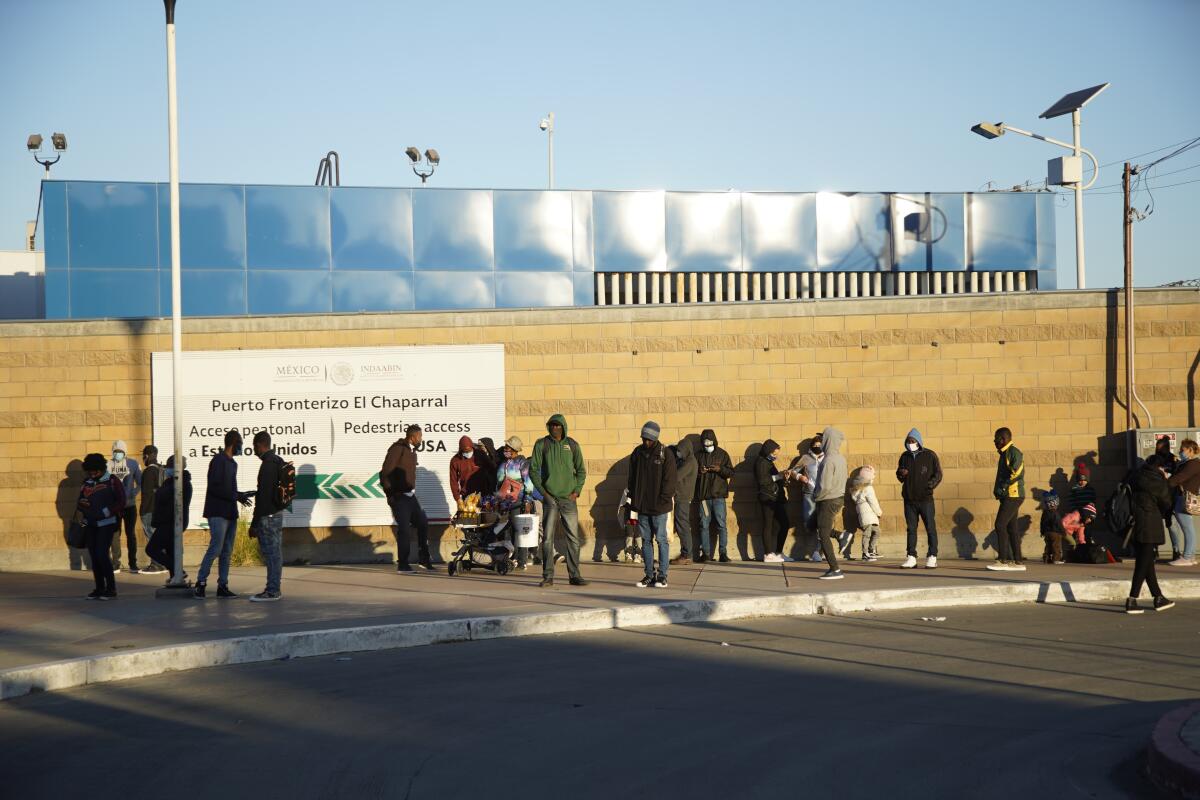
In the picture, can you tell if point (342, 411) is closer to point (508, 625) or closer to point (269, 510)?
point (269, 510)

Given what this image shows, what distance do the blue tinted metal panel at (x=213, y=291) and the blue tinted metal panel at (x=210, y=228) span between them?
0.15m

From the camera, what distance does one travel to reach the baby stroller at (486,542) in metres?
16.0

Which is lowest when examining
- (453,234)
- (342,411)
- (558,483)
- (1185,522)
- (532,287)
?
(1185,522)

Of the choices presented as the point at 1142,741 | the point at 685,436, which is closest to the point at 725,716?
the point at 1142,741

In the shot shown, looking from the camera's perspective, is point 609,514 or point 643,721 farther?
point 609,514

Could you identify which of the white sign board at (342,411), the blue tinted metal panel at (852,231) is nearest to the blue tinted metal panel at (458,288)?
the blue tinted metal panel at (852,231)

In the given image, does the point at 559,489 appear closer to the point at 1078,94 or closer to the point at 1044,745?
the point at 1044,745

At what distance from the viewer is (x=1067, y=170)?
2480cm

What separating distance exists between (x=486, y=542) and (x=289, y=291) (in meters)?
12.2

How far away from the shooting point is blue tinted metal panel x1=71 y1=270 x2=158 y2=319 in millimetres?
25484

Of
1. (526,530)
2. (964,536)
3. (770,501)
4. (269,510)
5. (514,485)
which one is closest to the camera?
(269,510)

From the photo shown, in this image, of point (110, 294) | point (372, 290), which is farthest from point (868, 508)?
point (110, 294)

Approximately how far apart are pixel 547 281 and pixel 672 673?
59.8ft

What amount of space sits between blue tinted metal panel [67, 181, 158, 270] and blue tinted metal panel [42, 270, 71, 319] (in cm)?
35
